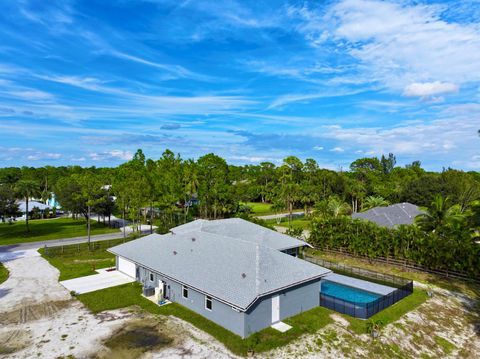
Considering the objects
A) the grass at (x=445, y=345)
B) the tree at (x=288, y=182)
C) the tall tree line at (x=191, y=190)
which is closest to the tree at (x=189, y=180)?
the tall tree line at (x=191, y=190)

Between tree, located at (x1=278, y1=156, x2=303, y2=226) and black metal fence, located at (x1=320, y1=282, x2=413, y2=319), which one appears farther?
tree, located at (x1=278, y1=156, x2=303, y2=226)

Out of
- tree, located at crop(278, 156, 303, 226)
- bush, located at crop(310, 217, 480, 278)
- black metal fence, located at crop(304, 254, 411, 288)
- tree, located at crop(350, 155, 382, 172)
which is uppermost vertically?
tree, located at crop(350, 155, 382, 172)

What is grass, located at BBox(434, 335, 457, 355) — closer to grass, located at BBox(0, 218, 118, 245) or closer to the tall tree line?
the tall tree line

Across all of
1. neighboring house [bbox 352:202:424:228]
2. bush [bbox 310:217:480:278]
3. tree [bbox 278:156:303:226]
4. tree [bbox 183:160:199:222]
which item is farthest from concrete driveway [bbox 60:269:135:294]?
neighboring house [bbox 352:202:424:228]

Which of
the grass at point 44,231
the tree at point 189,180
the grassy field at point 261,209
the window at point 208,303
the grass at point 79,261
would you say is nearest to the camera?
the window at point 208,303

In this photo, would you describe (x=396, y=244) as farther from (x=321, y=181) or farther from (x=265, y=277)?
(x=321, y=181)

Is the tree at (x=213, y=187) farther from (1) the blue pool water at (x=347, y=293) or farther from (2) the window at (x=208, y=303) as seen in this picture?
(2) the window at (x=208, y=303)

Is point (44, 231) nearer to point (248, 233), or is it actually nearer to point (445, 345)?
point (248, 233)
